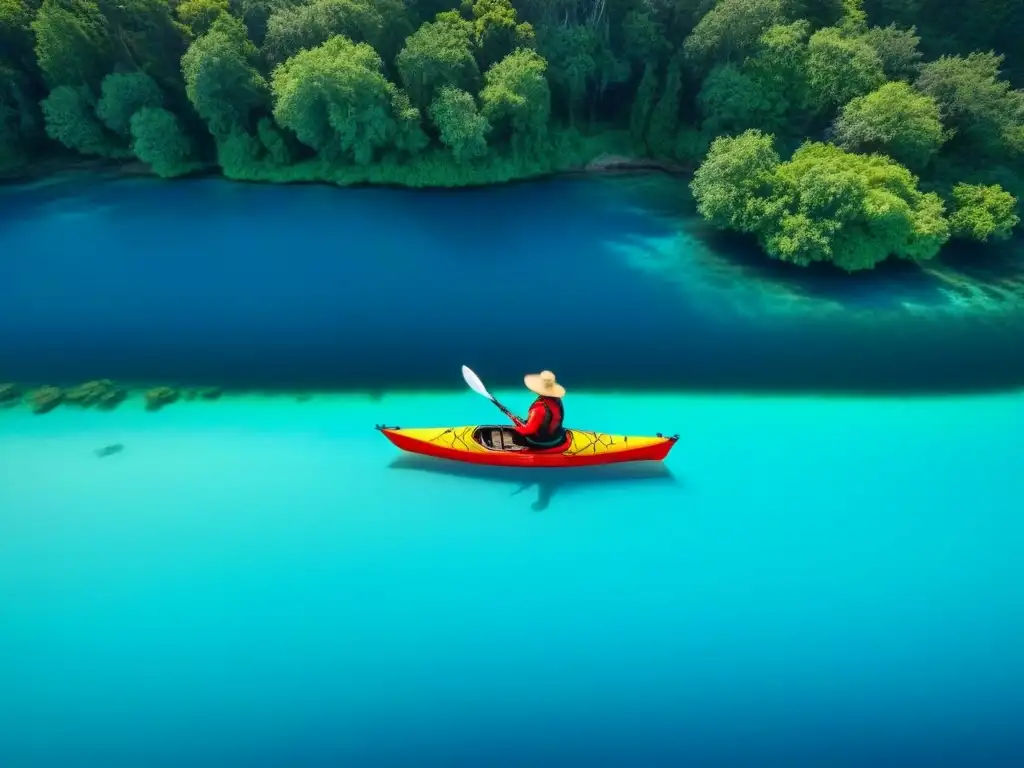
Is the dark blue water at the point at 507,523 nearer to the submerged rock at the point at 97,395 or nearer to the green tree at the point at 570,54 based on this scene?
the submerged rock at the point at 97,395

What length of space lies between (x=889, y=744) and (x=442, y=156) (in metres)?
18.9

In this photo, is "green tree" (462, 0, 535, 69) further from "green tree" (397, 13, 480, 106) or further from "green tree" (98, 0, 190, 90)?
"green tree" (98, 0, 190, 90)

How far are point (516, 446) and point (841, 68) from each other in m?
15.4

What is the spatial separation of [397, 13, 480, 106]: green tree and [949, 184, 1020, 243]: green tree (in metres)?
14.1

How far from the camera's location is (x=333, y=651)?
9.52 meters

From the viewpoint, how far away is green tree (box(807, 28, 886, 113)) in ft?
62.4

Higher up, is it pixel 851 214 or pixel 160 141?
pixel 160 141

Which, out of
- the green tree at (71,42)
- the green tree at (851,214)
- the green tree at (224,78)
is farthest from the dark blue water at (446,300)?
the green tree at (71,42)

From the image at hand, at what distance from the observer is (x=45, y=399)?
13.7 m

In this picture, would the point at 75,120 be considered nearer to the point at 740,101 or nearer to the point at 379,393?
the point at 379,393

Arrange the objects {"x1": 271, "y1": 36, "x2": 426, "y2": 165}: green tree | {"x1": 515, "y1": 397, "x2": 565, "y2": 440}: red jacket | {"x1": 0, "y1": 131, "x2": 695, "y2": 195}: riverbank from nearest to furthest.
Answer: {"x1": 515, "y1": 397, "x2": 565, "y2": 440}: red jacket, {"x1": 271, "y1": 36, "x2": 426, "y2": 165}: green tree, {"x1": 0, "y1": 131, "x2": 695, "y2": 195}: riverbank

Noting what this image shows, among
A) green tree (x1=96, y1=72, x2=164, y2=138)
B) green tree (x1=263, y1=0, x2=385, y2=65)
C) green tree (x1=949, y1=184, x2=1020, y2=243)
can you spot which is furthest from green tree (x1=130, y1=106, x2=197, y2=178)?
green tree (x1=949, y1=184, x2=1020, y2=243)

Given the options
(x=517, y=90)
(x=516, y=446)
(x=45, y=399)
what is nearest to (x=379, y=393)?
(x=516, y=446)

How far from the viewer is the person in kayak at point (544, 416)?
1123 centimetres
